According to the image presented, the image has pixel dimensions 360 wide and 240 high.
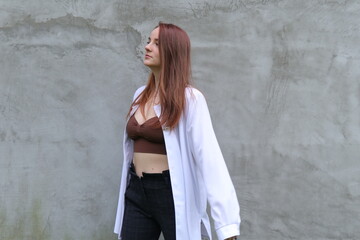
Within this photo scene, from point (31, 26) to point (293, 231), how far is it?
2428mm

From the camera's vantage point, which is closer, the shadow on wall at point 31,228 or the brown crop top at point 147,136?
the brown crop top at point 147,136

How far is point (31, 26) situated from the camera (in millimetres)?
3080

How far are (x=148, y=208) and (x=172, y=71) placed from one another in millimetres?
763

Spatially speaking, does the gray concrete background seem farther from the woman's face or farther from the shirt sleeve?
the shirt sleeve

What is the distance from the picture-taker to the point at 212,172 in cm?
219

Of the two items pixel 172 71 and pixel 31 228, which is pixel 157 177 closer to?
pixel 172 71

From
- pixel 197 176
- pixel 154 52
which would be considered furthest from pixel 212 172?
pixel 154 52

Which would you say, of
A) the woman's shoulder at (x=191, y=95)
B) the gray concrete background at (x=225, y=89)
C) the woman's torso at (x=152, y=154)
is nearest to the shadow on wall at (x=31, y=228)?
the gray concrete background at (x=225, y=89)

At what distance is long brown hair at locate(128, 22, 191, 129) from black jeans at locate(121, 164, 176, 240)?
0.32 metres

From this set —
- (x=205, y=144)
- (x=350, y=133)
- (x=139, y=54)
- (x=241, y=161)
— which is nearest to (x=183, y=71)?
(x=205, y=144)

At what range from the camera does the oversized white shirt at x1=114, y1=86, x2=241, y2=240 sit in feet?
7.04

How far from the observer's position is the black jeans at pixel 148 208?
2.29 metres

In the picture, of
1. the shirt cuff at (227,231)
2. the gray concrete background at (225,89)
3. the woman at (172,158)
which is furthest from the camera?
the gray concrete background at (225,89)

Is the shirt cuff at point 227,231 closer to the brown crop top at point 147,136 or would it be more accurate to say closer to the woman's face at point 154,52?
the brown crop top at point 147,136
